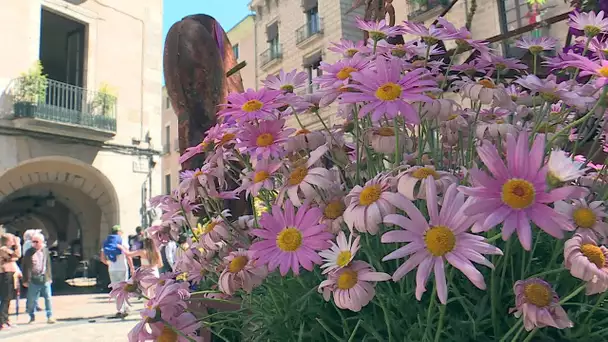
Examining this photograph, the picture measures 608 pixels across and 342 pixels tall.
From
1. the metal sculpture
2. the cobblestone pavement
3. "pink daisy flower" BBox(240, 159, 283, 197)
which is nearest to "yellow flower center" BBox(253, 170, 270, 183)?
"pink daisy flower" BBox(240, 159, 283, 197)

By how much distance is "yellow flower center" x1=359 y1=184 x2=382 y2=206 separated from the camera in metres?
→ 0.59

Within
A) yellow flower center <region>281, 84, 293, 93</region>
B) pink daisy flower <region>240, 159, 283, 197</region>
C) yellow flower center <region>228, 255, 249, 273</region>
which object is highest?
yellow flower center <region>281, 84, 293, 93</region>

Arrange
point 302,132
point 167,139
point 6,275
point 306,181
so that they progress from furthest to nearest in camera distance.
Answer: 1. point 167,139
2. point 6,275
3. point 302,132
4. point 306,181

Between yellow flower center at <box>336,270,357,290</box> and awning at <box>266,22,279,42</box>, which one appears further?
awning at <box>266,22,279,42</box>

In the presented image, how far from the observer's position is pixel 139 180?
1167 centimetres

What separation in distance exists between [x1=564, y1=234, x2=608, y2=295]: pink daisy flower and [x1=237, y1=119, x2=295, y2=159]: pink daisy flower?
395 mm

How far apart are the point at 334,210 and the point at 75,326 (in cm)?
655

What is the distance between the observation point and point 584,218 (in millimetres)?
602

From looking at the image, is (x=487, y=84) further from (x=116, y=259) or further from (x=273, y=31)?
(x=273, y=31)

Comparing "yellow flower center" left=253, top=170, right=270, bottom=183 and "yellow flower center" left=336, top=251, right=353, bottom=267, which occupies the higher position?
"yellow flower center" left=253, top=170, right=270, bottom=183

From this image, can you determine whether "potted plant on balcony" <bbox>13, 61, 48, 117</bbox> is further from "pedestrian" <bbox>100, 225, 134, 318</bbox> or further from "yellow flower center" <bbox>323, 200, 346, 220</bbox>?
"yellow flower center" <bbox>323, 200, 346, 220</bbox>

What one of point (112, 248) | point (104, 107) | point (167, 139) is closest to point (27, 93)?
point (104, 107)

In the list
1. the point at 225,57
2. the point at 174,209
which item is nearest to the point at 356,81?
the point at 174,209

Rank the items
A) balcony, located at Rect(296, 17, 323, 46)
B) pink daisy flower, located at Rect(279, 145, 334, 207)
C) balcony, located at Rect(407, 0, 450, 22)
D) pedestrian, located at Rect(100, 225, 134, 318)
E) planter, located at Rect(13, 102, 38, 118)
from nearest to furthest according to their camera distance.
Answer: pink daisy flower, located at Rect(279, 145, 334, 207) < pedestrian, located at Rect(100, 225, 134, 318) < planter, located at Rect(13, 102, 38, 118) < balcony, located at Rect(407, 0, 450, 22) < balcony, located at Rect(296, 17, 323, 46)
